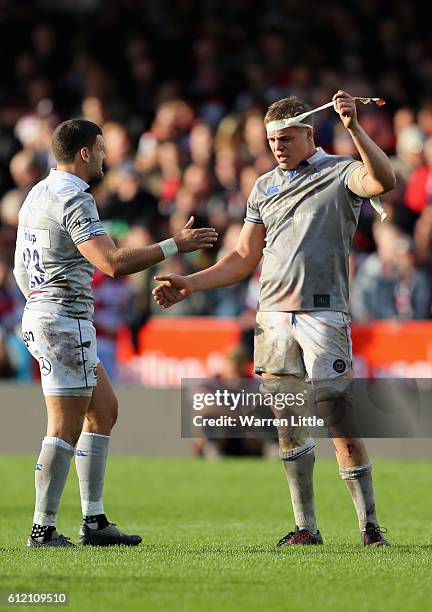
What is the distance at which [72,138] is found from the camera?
8.02 m

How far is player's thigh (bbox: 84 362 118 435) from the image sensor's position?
8.22 meters

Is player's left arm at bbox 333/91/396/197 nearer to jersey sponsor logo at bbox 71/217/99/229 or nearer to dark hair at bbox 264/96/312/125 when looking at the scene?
dark hair at bbox 264/96/312/125

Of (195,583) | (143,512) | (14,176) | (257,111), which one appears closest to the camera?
(195,583)

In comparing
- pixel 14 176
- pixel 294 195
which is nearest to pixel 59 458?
pixel 294 195

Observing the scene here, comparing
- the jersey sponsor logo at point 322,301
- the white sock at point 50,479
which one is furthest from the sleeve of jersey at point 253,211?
the white sock at point 50,479

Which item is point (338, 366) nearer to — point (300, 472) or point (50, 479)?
point (300, 472)

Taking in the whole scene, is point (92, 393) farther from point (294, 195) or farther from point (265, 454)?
point (265, 454)

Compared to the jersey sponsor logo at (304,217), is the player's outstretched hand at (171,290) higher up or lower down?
lower down

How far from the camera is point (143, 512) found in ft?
35.5

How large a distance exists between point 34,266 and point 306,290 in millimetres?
1610

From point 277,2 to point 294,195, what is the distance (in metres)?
14.0

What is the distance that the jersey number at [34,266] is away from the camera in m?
7.95

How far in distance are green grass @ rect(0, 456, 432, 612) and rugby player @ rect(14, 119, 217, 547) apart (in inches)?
15.1

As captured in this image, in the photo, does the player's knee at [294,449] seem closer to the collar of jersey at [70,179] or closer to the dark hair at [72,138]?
the collar of jersey at [70,179]
